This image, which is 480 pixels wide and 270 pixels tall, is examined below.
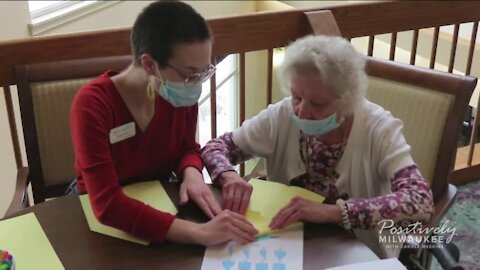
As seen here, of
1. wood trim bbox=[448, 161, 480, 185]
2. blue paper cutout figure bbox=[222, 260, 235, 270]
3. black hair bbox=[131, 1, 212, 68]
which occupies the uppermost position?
black hair bbox=[131, 1, 212, 68]

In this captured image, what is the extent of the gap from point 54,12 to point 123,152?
2855 mm

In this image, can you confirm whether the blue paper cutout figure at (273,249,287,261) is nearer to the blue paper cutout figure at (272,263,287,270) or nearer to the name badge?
the blue paper cutout figure at (272,263,287,270)

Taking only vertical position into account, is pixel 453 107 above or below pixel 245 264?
above

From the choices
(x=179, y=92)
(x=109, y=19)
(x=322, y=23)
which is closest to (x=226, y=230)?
(x=179, y=92)

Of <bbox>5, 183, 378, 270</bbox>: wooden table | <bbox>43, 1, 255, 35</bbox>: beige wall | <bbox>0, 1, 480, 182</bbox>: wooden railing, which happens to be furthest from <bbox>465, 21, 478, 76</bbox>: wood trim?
<bbox>43, 1, 255, 35</bbox>: beige wall

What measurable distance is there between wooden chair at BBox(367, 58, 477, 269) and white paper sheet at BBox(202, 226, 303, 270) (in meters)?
0.51

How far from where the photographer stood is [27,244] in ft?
4.08

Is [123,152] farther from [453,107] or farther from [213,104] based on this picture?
[453,107]

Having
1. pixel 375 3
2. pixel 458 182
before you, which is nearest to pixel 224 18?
pixel 375 3

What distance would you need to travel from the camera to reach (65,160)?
1845mm

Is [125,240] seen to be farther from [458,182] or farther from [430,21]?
[458,182]

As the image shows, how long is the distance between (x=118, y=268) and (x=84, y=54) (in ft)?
3.15

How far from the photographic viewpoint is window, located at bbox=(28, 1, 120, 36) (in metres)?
3.75

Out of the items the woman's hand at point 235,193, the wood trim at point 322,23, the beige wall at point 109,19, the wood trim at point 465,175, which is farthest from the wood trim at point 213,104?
the beige wall at point 109,19
